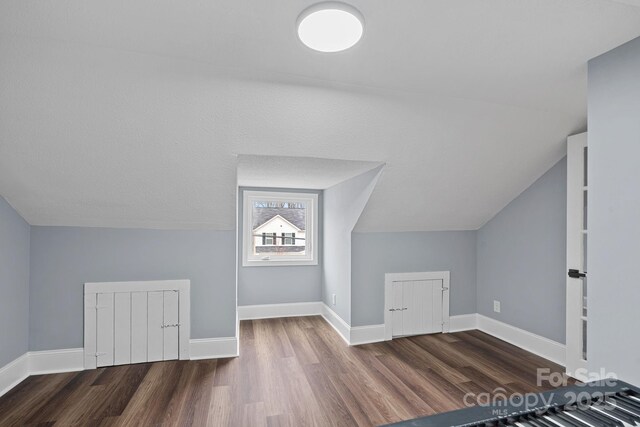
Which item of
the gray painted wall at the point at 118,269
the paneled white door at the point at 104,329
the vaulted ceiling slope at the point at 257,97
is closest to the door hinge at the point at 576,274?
the vaulted ceiling slope at the point at 257,97

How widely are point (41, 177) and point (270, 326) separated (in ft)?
8.74

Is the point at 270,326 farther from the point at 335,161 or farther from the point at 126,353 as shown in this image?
the point at 335,161

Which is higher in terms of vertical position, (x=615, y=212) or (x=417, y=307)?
(x=615, y=212)

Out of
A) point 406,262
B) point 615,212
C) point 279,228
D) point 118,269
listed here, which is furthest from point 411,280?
point 118,269

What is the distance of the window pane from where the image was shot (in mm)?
4324

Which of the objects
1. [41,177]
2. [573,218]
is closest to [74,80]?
Answer: [41,177]

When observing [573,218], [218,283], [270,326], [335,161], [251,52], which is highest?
[251,52]

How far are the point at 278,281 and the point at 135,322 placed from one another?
180 centimetres

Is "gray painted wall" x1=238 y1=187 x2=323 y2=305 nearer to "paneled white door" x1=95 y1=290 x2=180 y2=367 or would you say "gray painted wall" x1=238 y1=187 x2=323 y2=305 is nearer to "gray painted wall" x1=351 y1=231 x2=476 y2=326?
"gray painted wall" x1=351 y1=231 x2=476 y2=326

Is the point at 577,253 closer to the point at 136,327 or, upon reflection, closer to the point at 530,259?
the point at 530,259

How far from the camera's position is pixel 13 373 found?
242 cm

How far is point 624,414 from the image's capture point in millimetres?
946

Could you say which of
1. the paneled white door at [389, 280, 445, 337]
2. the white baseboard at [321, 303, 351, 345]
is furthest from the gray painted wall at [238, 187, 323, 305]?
the paneled white door at [389, 280, 445, 337]

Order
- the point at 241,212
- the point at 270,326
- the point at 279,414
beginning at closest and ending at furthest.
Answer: the point at 279,414, the point at 270,326, the point at 241,212
